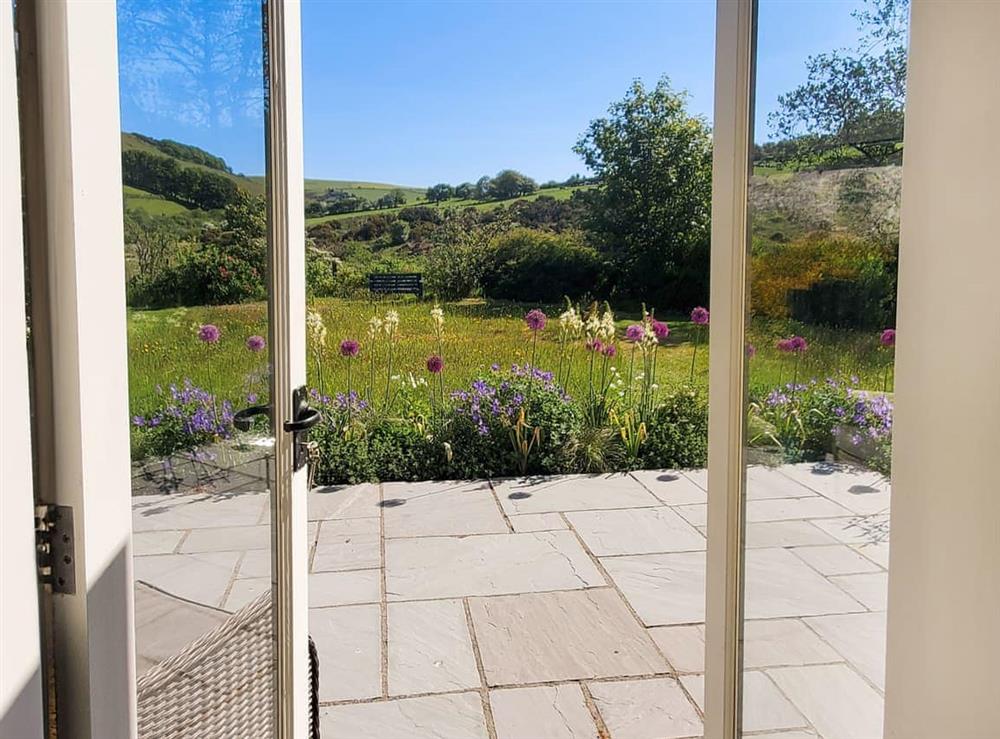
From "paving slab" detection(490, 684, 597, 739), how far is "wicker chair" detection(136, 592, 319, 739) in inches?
40.0

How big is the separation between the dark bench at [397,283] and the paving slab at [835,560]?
474cm

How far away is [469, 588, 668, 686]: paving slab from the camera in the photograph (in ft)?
8.62

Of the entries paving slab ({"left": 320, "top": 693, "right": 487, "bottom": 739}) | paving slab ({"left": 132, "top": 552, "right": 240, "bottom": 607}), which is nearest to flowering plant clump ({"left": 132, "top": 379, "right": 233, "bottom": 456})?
paving slab ({"left": 132, "top": 552, "right": 240, "bottom": 607})

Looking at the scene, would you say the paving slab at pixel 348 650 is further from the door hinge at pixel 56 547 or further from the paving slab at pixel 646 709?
the door hinge at pixel 56 547

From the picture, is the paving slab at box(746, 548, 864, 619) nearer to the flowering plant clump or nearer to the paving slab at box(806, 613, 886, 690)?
the paving slab at box(806, 613, 886, 690)

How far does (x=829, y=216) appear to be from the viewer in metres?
1.15

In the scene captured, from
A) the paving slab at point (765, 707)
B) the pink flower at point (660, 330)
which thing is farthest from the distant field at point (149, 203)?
the pink flower at point (660, 330)

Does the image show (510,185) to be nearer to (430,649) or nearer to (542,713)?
(430,649)

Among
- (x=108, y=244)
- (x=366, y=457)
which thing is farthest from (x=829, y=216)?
(x=366, y=457)

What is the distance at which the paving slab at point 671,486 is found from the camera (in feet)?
14.9

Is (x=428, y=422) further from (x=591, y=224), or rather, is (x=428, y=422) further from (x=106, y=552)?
(x=106, y=552)

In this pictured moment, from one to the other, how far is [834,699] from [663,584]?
2211mm

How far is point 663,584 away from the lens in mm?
3332

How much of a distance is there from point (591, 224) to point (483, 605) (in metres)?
3.58
